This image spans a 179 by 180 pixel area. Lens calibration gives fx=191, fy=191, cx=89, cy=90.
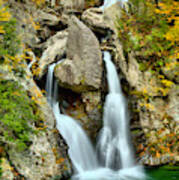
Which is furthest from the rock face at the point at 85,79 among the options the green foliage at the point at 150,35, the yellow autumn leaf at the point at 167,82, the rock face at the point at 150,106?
the yellow autumn leaf at the point at 167,82

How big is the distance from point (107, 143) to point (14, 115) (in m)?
4.36

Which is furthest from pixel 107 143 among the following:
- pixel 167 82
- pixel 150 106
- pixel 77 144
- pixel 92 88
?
pixel 167 82

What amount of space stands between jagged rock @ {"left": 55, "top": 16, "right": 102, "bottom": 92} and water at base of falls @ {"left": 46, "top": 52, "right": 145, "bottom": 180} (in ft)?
2.40

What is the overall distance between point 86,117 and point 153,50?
14.1 ft

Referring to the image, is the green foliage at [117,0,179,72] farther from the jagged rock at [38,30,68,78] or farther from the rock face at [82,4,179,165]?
the jagged rock at [38,30,68,78]

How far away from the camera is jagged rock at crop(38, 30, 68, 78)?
29.9ft

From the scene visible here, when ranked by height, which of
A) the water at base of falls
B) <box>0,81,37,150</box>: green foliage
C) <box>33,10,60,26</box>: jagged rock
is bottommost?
the water at base of falls

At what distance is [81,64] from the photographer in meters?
8.16

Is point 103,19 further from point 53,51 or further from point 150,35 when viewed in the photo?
point 53,51

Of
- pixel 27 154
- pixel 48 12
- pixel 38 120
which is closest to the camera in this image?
pixel 27 154

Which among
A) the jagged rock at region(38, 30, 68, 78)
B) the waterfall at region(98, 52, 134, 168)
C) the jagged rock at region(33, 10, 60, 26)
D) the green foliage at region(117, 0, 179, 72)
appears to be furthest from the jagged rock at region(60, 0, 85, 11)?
the waterfall at region(98, 52, 134, 168)

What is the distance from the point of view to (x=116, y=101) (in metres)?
8.11

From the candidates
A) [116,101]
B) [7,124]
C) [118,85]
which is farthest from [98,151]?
[7,124]

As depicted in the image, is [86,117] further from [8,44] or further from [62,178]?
[8,44]
